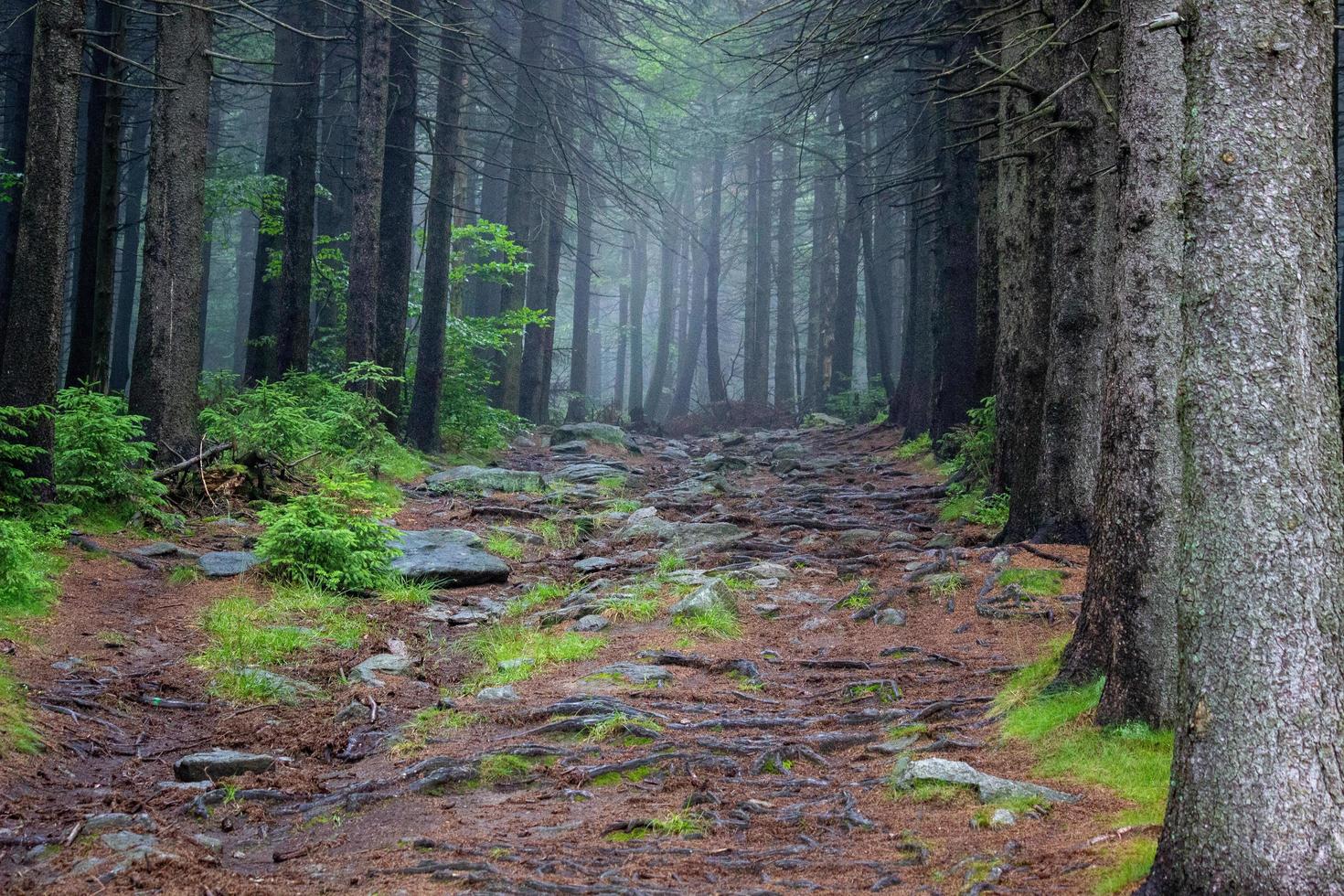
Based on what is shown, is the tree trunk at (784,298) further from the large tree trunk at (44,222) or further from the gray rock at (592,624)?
the large tree trunk at (44,222)

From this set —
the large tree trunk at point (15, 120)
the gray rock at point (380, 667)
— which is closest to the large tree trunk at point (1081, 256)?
the gray rock at point (380, 667)

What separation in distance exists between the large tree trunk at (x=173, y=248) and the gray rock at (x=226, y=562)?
104 inches

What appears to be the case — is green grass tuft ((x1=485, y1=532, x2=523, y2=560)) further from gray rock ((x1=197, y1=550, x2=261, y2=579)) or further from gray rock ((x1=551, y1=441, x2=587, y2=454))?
gray rock ((x1=551, y1=441, x2=587, y2=454))

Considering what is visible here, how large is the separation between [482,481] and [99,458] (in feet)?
18.6

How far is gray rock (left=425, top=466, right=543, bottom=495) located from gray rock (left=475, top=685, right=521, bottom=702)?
782 centimetres

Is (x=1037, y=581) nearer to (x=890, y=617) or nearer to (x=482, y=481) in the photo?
(x=890, y=617)

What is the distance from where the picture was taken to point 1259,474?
2998mm

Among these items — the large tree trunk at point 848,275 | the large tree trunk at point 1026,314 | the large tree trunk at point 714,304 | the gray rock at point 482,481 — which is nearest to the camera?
the large tree trunk at point 1026,314

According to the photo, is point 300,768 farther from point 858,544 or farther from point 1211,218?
point 858,544

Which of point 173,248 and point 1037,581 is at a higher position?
point 173,248

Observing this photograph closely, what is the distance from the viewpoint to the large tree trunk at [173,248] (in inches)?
435

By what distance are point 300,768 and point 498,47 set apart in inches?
470

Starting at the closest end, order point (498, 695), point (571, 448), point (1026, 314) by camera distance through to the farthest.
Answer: point (498, 695), point (1026, 314), point (571, 448)

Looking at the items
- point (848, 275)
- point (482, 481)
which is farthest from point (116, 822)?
point (848, 275)
